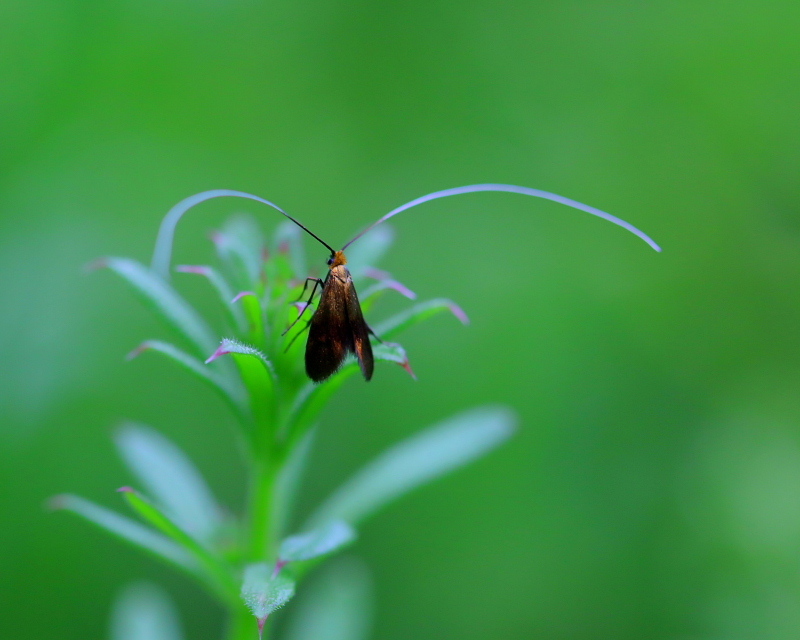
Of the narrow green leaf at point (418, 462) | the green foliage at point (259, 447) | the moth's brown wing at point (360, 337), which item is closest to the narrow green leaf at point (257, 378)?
the green foliage at point (259, 447)

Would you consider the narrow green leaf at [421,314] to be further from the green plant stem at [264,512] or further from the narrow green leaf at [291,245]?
the green plant stem at [264,512]

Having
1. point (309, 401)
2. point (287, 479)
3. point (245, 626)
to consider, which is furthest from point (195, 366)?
point (245, 626)

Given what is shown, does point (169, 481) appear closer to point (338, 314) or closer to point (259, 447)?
point (259, 447)

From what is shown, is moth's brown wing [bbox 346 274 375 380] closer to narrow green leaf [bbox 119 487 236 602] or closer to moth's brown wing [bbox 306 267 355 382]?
moth's brown wing [bbox 306 267 355 382]

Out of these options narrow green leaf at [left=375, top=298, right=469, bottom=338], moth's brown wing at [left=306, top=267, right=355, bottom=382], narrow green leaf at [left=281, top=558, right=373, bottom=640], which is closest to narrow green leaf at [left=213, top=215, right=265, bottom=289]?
moth's brown wing at [left=306, top=267, right=355, bottom=382]

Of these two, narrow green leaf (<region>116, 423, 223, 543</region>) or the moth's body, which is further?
narrow green leaf (<region>116, 423, 223, 543</region>)
